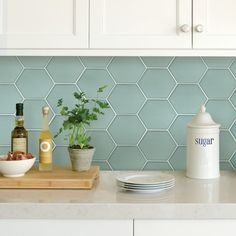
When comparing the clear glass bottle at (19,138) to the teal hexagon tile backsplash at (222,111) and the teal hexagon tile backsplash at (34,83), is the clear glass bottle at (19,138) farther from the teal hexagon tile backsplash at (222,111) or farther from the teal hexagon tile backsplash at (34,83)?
the teal hexagon tile backsplash at (222,111)

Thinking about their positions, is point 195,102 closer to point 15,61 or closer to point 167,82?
point 167,82

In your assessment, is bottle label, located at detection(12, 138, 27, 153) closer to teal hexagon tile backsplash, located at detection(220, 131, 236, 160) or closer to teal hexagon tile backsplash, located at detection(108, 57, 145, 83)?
teal hexagon tile backsplash, located at detection(108, 57, 145, 83)

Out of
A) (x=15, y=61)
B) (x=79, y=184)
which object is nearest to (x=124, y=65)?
(x=15, y=61)

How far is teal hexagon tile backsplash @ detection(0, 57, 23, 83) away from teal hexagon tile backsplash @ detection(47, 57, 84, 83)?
0.16 m

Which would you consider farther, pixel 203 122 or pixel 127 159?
pixel 127 159

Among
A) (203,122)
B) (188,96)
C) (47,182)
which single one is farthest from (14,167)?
(188,96)

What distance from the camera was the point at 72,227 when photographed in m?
1.67

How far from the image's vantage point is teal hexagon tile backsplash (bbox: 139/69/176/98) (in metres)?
2.37

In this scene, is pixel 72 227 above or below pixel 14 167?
below

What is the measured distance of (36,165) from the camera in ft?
7.64

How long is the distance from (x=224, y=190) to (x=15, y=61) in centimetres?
125
